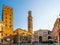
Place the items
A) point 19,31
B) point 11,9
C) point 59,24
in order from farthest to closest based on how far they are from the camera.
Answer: point 11,9 < point 19,31 < point 59,24

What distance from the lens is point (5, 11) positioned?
82.2m

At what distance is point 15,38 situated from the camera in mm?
59344

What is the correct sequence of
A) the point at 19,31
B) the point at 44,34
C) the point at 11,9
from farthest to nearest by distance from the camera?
the point at 44,34, the point at 11,9, the point at 19,31

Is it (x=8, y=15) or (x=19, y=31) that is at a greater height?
(x=8, y=15)

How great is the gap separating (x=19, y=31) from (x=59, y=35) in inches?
792

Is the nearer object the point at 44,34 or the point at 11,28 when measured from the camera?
the point at 11,28

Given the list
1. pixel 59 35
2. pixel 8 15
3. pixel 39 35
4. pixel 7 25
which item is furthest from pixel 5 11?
pixel 59 35

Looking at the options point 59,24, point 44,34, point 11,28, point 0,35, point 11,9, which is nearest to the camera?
point 0,35

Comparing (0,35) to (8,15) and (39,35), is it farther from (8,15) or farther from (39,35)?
(39,35)

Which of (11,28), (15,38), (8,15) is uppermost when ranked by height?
(8,15)

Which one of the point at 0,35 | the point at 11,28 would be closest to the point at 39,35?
the point at 11,28

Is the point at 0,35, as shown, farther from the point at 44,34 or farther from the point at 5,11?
the point at 44,34

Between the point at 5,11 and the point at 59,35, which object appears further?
the point at 5,11

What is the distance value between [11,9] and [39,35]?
24.6 metres
